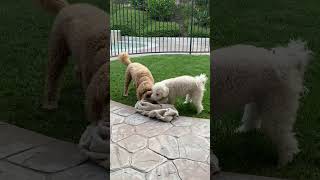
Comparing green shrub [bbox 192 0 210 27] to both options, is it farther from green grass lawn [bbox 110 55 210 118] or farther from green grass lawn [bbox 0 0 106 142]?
green grass lawn [bbox 0 0 106 142]

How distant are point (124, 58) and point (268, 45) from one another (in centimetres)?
76

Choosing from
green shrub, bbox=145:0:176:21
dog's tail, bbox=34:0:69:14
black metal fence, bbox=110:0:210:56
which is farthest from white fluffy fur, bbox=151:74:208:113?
dog's tail, bbox=34:0:69:14

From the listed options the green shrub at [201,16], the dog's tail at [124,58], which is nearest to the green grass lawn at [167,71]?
the dog's tail at [124,58]

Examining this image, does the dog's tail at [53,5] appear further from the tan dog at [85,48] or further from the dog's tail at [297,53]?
the dog's tail at [297,53]

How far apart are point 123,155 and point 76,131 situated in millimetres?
216

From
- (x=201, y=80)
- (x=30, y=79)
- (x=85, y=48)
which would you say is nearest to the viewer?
(x=85, y=48)

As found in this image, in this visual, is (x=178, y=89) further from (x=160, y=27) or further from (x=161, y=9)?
(x=161, y=9)

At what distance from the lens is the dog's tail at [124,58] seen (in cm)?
169

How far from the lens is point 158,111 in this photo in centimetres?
179

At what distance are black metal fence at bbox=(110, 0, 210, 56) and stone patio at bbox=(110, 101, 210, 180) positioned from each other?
303 millimetres

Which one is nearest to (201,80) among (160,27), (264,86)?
(160,27)

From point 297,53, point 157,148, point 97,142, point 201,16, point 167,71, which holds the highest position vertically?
point 201,16

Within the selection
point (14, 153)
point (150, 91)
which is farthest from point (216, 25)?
point (150, 91)

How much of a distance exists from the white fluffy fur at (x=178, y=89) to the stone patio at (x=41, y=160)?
75 centimetres
